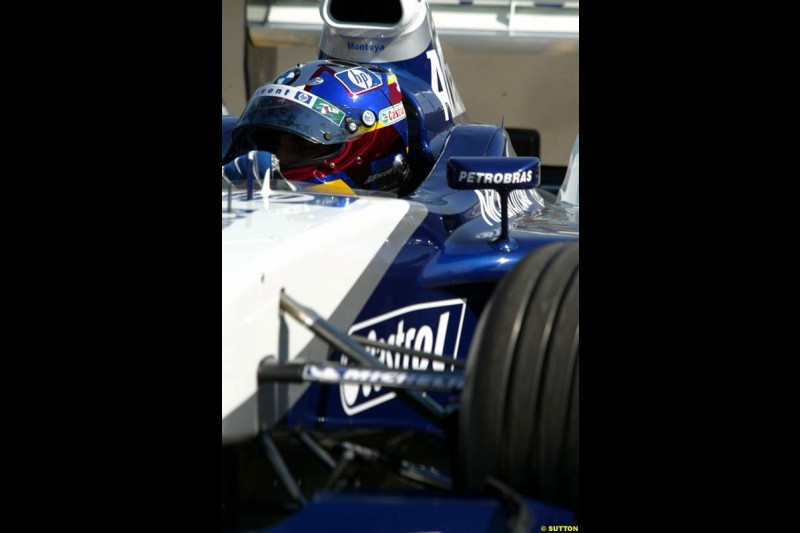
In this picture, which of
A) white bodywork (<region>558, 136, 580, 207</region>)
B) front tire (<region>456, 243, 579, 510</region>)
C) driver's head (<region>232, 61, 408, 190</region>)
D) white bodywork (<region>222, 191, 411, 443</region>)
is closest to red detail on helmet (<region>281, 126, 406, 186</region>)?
driver's head (<region>232, 61, 408, 190</region>)

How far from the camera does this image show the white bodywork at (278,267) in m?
1.59

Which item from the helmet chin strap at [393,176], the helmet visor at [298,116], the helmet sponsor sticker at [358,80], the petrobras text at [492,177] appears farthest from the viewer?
the helmet chin strap at [393,176]

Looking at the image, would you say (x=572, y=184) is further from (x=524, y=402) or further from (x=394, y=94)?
(x=524, y=402)

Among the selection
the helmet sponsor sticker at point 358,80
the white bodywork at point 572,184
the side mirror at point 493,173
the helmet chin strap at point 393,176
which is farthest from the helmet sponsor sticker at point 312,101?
the white bodywork at point 572,184

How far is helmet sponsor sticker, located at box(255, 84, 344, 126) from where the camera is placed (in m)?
2.75

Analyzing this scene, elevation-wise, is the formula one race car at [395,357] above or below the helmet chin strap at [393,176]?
below

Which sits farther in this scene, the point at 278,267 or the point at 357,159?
the point at 357,159

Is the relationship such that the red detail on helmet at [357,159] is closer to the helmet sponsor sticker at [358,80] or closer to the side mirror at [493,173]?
the helmet sponsor sticker at [358,80]

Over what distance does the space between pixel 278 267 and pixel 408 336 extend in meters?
0.54

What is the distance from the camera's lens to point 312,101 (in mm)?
2748

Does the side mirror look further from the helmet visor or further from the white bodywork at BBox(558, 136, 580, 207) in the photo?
the white bodywork at BBox(558, 136, 580, 207)

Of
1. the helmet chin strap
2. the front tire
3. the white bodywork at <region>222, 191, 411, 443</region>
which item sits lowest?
the front tire

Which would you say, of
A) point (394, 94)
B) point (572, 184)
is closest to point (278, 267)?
point (394, 94)

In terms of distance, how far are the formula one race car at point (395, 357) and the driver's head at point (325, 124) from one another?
0.09m
